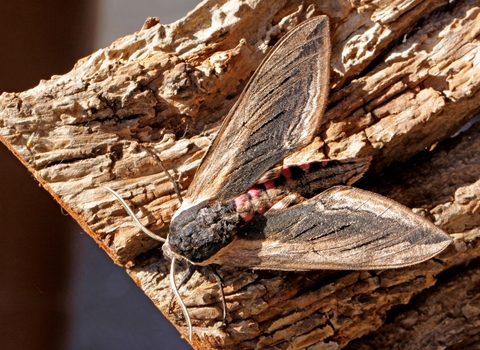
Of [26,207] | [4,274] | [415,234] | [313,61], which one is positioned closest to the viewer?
[415,234]

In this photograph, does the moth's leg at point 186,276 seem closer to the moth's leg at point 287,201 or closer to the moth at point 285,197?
the moth at point 285,197

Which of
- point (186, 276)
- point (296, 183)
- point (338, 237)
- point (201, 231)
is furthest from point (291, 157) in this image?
point (186, 276)

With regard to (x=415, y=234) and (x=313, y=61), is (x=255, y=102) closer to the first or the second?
(x=313, y=61)

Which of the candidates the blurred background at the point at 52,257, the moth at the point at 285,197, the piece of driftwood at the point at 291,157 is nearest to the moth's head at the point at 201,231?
the moth at the point at 285,197

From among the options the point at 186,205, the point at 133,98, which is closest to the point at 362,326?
the point at 186,205

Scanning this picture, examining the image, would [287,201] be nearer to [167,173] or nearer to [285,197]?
[285,197]
